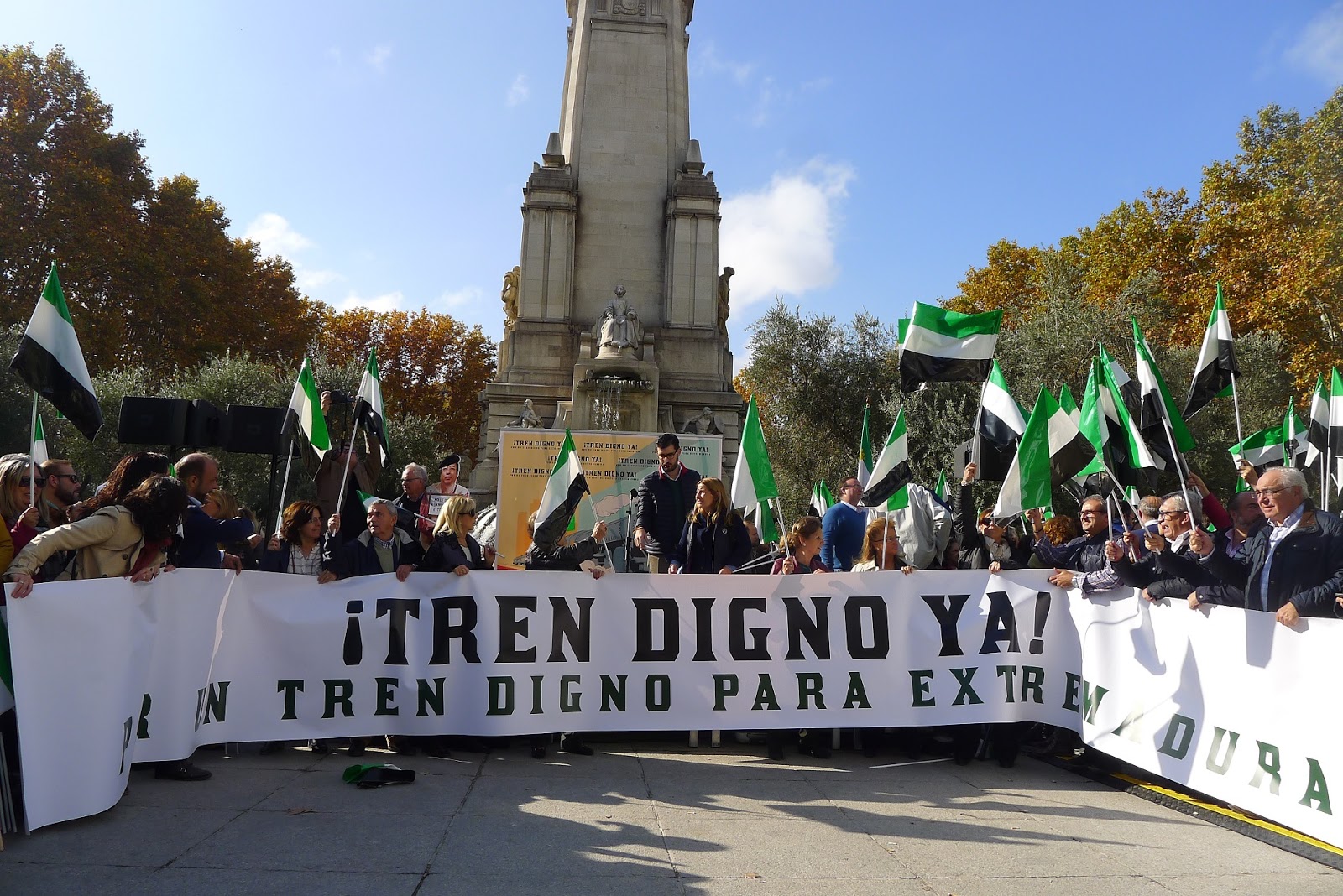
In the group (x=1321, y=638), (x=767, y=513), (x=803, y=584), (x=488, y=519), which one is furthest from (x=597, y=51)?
(x=1321, y=638)

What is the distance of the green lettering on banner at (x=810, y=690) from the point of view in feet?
22.9

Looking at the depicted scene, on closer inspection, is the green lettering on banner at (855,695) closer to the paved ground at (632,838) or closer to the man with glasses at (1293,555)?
the paved ground at (632,838)

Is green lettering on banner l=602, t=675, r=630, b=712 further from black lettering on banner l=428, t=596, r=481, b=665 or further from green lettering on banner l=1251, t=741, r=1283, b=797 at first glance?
green lettering on banner l=1251, t=741, r=1283, b=797

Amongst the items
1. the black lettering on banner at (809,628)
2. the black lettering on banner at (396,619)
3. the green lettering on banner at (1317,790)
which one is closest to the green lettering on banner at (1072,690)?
the black lettering on banner at (809,628)

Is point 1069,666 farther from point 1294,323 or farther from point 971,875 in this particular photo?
point 1294,323

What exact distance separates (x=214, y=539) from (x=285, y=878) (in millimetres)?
2951

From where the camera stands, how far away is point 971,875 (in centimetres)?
450

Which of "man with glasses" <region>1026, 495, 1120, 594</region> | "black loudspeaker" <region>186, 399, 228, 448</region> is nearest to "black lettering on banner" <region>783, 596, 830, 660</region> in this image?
"man with glasses" <region>1026, 495, 1120, 594</region>

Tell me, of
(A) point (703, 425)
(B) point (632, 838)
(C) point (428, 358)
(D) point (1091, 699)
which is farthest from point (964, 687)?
(C) point (428, 358)

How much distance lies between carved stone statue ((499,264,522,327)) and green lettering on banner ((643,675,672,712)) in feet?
62.8

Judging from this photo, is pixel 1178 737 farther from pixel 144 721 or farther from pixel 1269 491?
pixel 144 721

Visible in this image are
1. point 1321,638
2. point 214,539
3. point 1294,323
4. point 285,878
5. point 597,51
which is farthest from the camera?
point 1294,323

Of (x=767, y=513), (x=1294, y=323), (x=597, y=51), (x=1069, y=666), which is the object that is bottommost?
(x=1069, y=666)

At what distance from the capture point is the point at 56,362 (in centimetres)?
639
